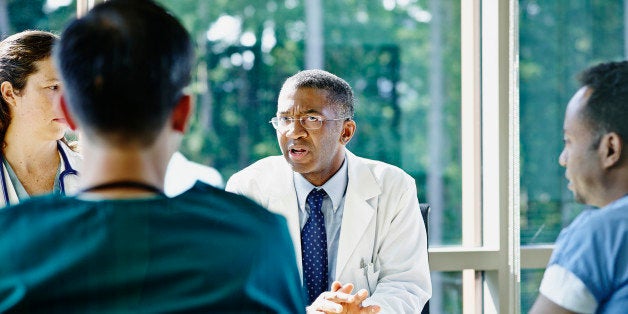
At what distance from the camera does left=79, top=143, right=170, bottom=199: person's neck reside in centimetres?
89

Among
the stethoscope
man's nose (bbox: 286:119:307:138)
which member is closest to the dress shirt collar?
man's nose (bbox: 286:119:307:138)

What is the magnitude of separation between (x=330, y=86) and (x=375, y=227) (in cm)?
57

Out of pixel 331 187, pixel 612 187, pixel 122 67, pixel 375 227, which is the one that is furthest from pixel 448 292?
pixel 122 67

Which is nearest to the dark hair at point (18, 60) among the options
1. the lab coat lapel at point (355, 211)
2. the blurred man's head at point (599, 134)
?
the lab coat lapel at point (355, 211)

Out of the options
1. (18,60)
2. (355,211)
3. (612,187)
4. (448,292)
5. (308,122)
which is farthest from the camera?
(448,292)

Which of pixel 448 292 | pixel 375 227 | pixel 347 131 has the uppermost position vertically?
pixel 347 131

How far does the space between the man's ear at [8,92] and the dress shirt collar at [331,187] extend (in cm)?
102

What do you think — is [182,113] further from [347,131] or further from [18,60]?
[347,131]

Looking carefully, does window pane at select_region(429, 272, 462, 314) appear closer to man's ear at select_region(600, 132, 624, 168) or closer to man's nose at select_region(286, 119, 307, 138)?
man's nose at select_region(286, 119, 307, 138)

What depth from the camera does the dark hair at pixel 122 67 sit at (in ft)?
2.93

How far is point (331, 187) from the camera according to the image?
2.65 m

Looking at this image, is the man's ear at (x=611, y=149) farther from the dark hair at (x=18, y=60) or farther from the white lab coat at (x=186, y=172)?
the dark hair at (x=18, y=60)

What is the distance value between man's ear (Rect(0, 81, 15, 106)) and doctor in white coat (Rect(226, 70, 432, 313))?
828 millimetres

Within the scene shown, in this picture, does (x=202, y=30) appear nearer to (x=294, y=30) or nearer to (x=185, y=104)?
(x=294, y=30)
